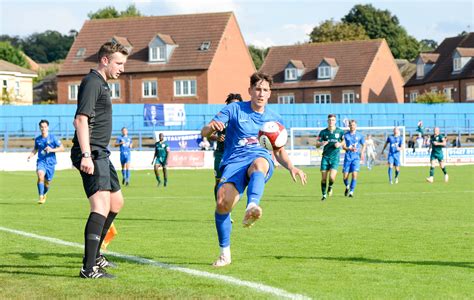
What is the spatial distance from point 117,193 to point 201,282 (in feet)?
5.35

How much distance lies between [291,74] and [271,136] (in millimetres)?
77166

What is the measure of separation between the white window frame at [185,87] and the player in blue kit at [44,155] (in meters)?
53.1

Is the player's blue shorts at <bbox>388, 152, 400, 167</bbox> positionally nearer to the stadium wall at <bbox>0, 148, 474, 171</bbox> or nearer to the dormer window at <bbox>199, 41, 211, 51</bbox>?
the stadium wall at <bbox>0, 148, 474, 171</bbox>

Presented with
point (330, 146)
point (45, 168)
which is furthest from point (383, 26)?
point (45, 168)

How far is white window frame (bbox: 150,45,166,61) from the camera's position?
75.9 m

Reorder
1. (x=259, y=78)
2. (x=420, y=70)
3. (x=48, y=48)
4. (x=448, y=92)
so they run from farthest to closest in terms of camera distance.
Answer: (x=48, y=48)
(x=420, y=70)
(x=448, y=92)
(x=259, y=78)

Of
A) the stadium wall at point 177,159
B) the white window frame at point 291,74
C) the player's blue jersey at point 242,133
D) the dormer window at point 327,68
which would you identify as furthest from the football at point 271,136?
the white window frame at point 291,74

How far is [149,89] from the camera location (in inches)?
3024

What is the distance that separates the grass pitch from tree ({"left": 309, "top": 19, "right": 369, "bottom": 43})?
78.7m

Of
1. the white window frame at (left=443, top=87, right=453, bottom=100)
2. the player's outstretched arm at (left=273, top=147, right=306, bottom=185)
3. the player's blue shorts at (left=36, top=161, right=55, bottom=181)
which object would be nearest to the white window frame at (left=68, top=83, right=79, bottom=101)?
the white window frame at (left=443, top=87, right=453, bottom=100)

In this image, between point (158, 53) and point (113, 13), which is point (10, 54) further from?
point (158, 53)

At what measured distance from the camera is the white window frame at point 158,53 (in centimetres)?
7594

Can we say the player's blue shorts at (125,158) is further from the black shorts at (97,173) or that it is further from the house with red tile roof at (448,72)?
the house with red tile roof at (448,72)

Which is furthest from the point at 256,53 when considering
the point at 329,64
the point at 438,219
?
the point at 438,219
